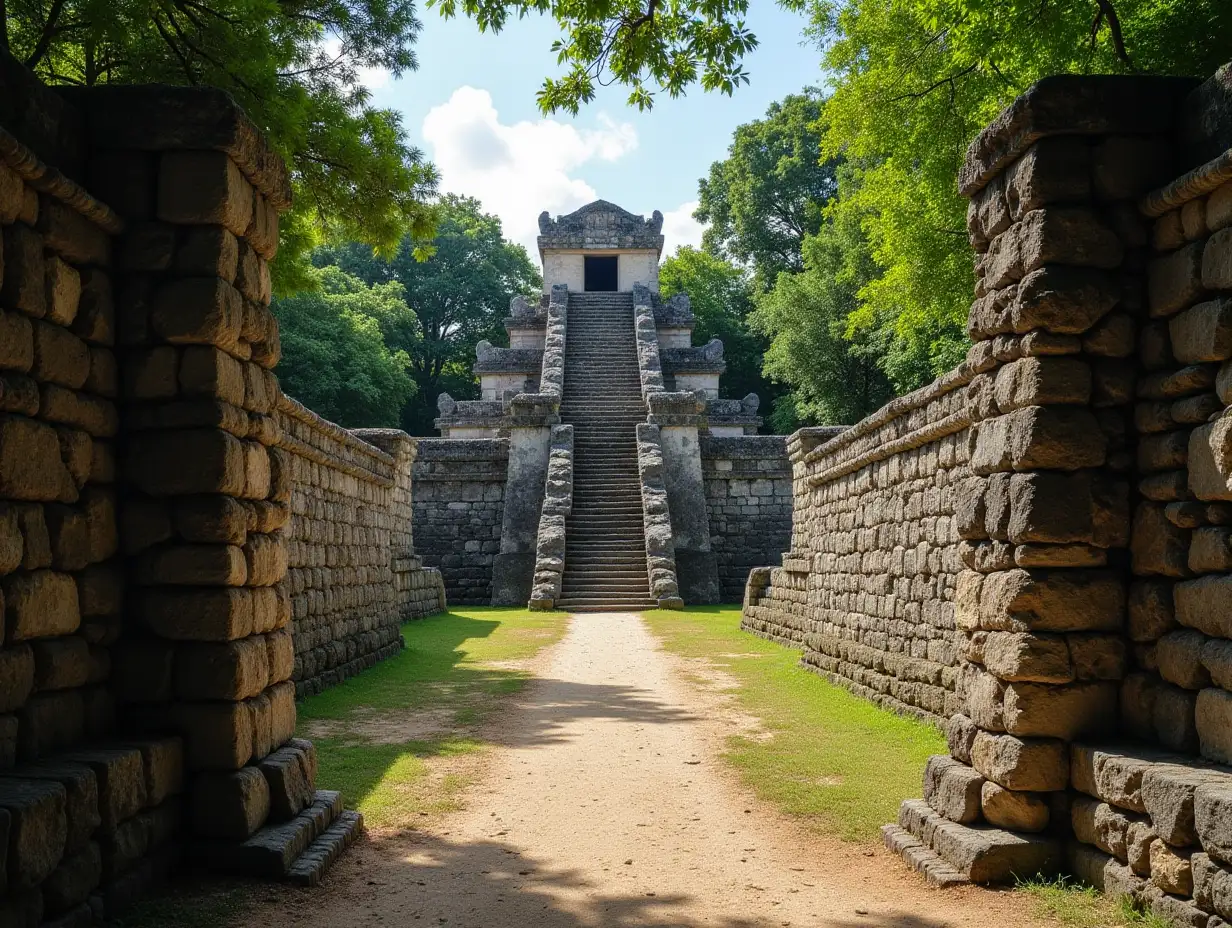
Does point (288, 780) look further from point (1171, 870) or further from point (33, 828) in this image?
point (1171, 870)

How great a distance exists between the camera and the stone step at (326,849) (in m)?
4.80

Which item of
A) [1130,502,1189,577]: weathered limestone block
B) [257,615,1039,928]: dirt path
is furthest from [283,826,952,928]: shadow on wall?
[1130,502,1189,577]: weathered limestone block

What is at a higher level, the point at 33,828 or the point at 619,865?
the point at 33,828

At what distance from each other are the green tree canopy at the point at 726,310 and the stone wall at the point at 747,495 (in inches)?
738

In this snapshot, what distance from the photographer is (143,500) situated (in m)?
4.97

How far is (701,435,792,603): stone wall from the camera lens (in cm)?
2359

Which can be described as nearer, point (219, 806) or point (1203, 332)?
point (1203, 332)

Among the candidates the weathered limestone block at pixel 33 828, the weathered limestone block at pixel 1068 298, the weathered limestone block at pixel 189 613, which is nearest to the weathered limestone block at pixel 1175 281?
the weathered limestone block at pixel 1068 298

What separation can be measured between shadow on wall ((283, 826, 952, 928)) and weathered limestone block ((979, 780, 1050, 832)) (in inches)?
31.1

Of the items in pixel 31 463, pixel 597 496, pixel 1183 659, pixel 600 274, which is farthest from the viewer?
pixel 600 274

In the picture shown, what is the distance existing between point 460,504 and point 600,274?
16.7 m

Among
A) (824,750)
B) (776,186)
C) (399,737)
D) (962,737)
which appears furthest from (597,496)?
(776,186)

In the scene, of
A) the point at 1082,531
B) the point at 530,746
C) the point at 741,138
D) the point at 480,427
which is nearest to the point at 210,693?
the point at 530,746

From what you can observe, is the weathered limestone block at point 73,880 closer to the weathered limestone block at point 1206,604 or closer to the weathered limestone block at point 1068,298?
the weathered limestone block at point 1206,604
